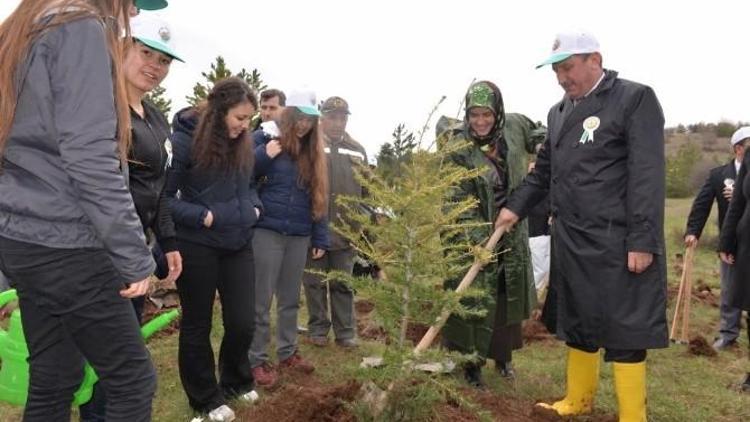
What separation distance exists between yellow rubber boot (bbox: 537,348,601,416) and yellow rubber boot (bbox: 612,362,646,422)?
1.19 feet

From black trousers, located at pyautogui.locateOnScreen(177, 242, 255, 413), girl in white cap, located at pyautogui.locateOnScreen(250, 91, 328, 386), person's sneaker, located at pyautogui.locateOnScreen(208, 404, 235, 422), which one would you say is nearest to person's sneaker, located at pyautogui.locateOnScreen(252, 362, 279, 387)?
girl in white cap, located at pyautogui.locateOnScreen(250, 91, 328, 386)

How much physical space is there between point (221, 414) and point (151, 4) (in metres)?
2.26

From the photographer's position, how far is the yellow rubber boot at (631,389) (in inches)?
142

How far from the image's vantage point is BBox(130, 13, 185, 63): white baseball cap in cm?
296

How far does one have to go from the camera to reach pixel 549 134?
4164 mm

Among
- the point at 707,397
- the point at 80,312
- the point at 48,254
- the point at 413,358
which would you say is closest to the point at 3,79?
the point at 48,254

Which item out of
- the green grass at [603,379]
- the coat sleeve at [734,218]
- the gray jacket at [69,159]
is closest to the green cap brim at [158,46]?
the gray jacket at [69,159]

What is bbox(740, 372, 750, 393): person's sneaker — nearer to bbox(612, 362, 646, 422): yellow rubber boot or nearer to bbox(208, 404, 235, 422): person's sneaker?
bbox(612, 362, 646, 422): yellow rubber boot

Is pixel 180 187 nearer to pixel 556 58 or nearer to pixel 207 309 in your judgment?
pixel 207 309

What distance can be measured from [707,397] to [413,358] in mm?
2913

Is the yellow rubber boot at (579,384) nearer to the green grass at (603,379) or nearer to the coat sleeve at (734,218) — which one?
the green grass at (603,379)

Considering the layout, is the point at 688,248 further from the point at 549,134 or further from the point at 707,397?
the point at 549,134

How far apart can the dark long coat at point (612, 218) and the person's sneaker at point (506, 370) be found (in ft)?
3.97

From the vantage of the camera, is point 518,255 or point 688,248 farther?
point 688,248
